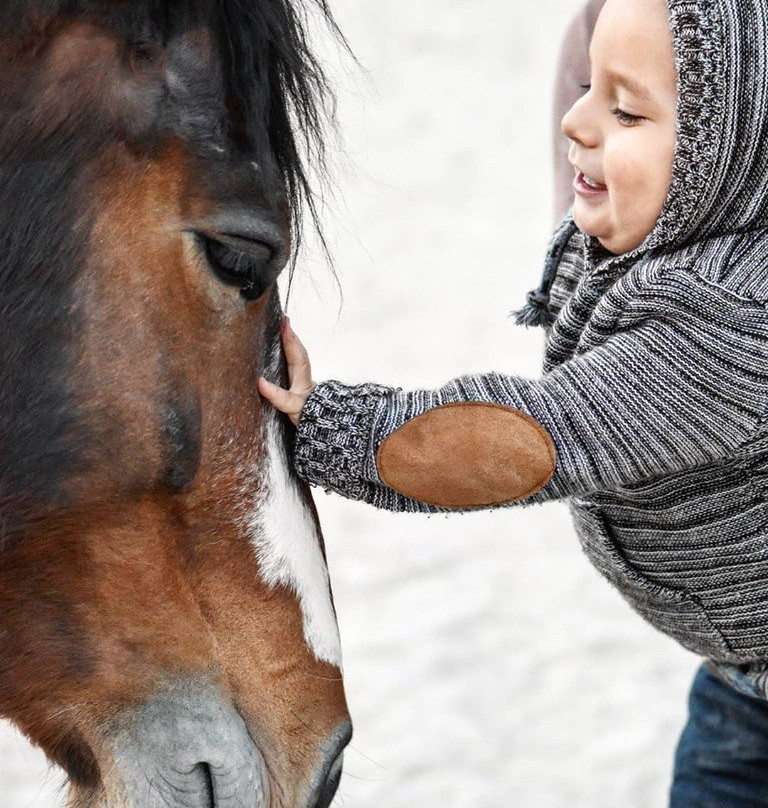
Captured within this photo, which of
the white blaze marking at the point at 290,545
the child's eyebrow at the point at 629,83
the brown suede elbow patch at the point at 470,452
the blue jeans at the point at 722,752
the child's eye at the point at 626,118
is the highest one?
the child's eyebrow at the point at 629,83

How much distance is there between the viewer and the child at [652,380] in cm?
117

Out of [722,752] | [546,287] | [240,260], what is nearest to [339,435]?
[240,260]

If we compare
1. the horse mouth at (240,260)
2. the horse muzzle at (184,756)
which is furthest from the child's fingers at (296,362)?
the horse muzzle at (184,756)

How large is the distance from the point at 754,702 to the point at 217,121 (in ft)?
3.20

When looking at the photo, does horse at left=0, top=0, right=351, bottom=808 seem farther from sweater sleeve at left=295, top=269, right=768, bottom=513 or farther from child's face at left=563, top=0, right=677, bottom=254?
child's face at left=563, top=0, right=677, bottom=254

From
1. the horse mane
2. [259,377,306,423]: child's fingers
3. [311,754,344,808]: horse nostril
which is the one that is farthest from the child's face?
[311,754,344,808]: horse nostril

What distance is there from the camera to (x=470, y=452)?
1175 mm

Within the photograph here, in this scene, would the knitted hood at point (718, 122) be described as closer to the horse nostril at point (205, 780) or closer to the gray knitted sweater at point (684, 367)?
the gray knitted sweater at point (684, 367)

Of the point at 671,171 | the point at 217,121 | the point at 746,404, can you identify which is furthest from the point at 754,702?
the point at 217,121

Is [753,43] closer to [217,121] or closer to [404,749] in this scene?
[217,121]

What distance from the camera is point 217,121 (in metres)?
1.19

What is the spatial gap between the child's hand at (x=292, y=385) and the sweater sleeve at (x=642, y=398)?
70 mm

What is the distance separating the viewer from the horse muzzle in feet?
4.09

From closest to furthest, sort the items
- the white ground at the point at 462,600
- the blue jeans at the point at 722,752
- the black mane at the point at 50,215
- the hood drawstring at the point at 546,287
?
the black mane at the point at 50,215, the hood drawstring at the point at 546,287, the blue jeans at the point at 722,752, the white ground at the point at 462,600
